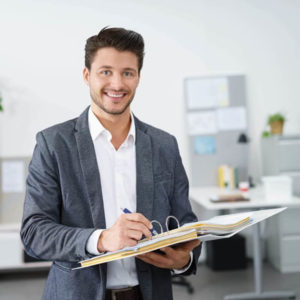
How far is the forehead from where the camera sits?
1292 mm

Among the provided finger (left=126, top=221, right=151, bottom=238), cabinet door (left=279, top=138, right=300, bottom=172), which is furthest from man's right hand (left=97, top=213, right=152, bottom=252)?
cabinet door (left=279, top=138, right=300, bottom=172)

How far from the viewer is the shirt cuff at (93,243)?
1124 millimetres

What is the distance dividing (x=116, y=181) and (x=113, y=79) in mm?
301

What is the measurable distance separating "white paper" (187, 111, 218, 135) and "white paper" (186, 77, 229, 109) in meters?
0.08

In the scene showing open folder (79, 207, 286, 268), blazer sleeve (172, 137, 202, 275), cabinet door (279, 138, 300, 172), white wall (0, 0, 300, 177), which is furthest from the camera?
white wall (0, 0, 300, 177)

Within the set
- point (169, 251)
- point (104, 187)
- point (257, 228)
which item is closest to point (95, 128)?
point (104, 187)

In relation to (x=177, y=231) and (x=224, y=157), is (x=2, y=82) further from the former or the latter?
(x=177, y=231)

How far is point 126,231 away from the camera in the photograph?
1.08 meters

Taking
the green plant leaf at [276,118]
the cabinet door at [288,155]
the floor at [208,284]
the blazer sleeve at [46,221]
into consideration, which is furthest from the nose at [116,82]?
the green plant leaf at [276,118]

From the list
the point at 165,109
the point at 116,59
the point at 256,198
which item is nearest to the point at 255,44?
the point at 165,109

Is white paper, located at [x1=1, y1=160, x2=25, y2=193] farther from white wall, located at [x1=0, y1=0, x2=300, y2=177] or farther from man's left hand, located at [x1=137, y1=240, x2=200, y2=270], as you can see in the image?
man's left hand, located at [x1=137, y1=240, x2=200, y2=270]

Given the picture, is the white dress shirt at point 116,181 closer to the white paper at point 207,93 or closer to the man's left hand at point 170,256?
the man's left hand at point 170,256

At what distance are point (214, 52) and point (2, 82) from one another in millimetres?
2151

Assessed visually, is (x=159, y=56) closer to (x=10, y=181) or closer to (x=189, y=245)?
(x=10, y=181)
